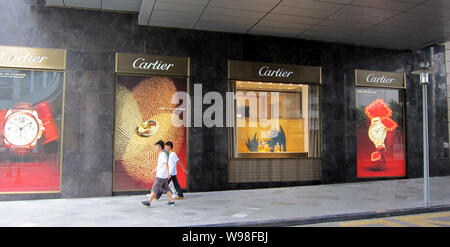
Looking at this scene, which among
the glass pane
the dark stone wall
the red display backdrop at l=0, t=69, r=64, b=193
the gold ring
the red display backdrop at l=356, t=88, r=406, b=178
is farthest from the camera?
the red display backdrop at l=356, t=88, r=406, b=178

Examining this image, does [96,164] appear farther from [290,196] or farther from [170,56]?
[290,196]

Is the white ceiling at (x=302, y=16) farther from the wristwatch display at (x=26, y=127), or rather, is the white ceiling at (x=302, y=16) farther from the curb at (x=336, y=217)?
the curb at (x=336, y=217)

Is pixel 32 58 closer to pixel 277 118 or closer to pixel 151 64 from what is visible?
pixel 151 64

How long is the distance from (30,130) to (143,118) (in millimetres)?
3122

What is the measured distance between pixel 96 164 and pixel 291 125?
6653mm

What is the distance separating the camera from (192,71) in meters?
11.1

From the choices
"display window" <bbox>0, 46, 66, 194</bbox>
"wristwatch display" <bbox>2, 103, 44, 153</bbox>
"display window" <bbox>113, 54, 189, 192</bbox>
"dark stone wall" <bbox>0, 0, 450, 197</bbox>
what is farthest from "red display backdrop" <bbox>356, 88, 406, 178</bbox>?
"wristwatch display" <bbox>2, 103, 44, 153</bbox>

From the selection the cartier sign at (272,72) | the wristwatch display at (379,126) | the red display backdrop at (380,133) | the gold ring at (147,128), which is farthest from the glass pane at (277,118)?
the gold ring at (147,128)

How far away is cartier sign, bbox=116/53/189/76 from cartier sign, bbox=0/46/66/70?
1.63 metres

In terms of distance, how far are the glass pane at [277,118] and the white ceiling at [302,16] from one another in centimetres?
194

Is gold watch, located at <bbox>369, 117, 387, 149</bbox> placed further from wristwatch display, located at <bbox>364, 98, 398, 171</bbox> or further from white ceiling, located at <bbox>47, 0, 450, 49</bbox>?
white ceiling, located at <bbox>47, 0, 450, 49</bbox>

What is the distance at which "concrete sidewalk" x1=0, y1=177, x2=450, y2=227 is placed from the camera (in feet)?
22.9

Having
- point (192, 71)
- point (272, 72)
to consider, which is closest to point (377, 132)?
point (272, 72)
